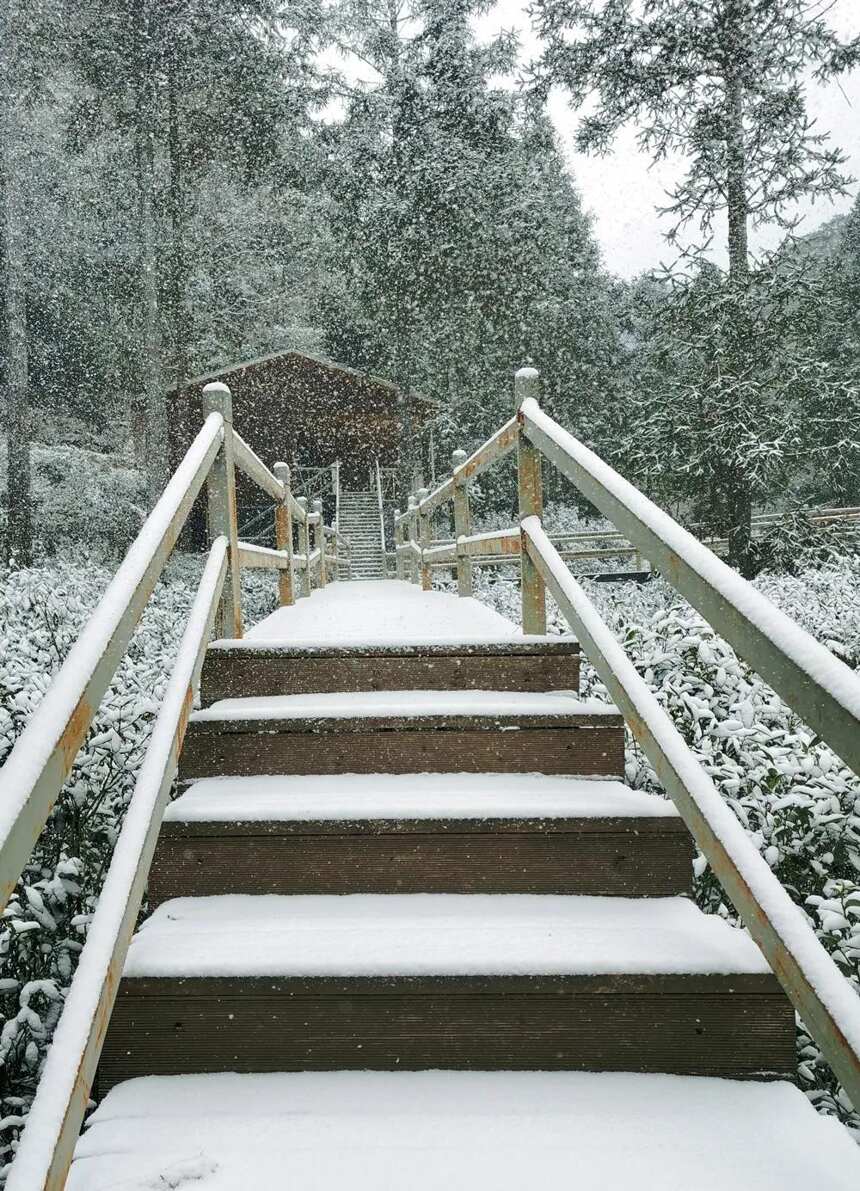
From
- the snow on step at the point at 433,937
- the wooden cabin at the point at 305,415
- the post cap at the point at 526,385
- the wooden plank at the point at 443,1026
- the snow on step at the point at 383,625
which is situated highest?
the wooden cabin at the point at 305,415

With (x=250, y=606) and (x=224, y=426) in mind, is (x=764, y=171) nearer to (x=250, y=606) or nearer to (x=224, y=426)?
(x=250, y=606)

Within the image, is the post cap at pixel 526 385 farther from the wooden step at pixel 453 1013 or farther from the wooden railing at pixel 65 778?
the wooden step at pixel 453 1013

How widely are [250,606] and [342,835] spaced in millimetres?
7957

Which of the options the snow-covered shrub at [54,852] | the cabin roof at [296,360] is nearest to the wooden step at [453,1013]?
the snow-covered shrub at [54,852]

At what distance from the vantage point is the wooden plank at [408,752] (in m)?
2.48

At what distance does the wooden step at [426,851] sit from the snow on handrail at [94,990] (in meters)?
0.31

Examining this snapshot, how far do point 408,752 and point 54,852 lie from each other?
1.39 meters

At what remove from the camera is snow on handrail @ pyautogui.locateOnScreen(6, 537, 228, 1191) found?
116cm

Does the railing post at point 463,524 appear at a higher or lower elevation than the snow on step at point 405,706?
higher

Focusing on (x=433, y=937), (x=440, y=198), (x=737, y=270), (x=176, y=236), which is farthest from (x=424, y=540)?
(x=440, y=198)

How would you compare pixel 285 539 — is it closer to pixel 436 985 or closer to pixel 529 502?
pixel 529 502

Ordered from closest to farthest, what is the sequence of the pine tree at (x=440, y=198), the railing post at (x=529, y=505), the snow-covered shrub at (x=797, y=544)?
the railing post at (x=529, y=505)
the snow-covered shrub at (x=797, y=544)
the pine tree at (x=440, y=198)

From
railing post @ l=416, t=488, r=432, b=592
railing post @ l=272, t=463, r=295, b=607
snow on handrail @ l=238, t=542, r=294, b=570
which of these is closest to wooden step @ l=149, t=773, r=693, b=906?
snow on handrail @ l=238, t=542, r=294, b=570

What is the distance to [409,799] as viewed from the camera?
2.24 m
